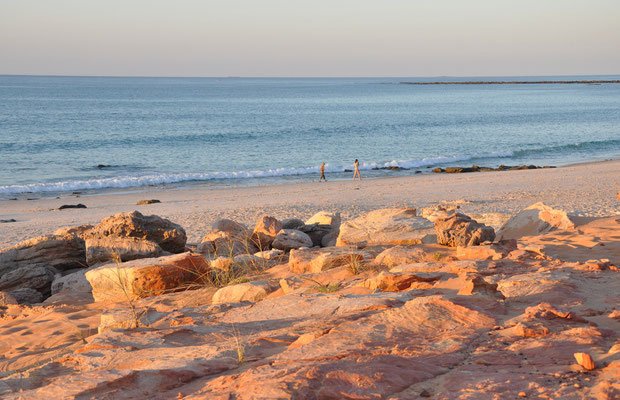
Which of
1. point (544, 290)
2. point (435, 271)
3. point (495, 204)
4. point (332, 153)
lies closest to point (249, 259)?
point (435, 271)

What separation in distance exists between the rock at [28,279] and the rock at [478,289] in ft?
21.5

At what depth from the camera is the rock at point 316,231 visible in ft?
33.7

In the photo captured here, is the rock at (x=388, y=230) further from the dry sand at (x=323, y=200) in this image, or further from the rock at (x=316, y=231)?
the dry sand at (x=323, y=200)

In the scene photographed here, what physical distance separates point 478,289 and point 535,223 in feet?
15.7

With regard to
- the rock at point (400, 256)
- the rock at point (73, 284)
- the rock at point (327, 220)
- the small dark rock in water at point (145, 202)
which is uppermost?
the rock at point (400, 256)

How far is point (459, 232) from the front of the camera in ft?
24.6

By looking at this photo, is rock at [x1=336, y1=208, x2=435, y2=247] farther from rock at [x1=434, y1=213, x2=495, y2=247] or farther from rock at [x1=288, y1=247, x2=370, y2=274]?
rock at [x1=288, y1=247, x2=370, y2=274]

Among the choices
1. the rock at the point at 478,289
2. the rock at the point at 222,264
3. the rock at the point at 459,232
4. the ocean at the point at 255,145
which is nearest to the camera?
the rock at the point at 478,289

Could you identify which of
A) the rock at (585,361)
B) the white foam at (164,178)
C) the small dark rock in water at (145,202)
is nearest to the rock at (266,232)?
the rock at (585,361)

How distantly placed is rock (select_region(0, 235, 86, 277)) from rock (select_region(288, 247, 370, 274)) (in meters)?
3.94

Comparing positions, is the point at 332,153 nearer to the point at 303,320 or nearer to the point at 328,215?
the point at 328,215

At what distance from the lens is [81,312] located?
679cm

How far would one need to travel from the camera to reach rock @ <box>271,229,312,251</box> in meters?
9.28

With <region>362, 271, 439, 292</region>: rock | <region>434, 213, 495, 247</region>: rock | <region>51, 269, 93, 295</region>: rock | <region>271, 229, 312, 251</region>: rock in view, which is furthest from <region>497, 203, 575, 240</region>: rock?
<region>51, 269, 93, 295</region>: rock
